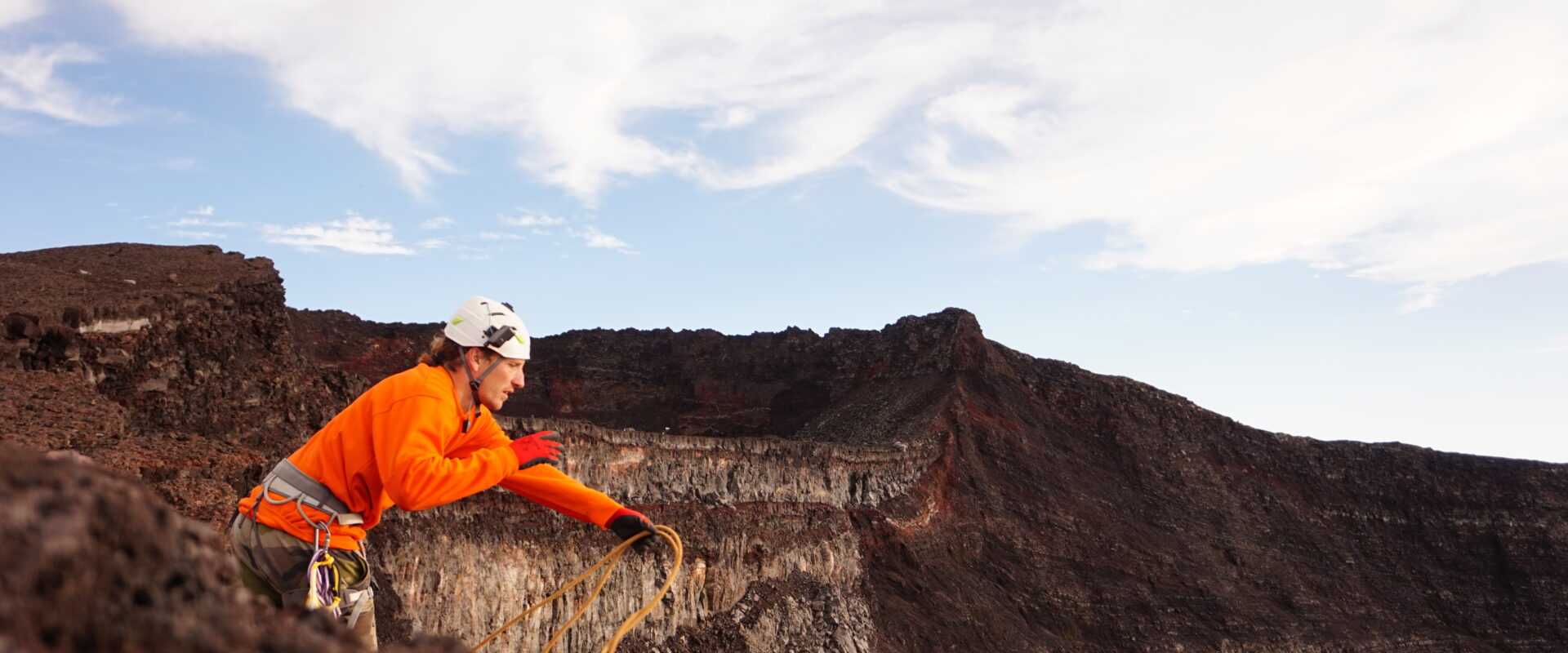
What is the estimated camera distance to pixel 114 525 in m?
2.19

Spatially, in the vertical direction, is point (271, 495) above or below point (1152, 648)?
above

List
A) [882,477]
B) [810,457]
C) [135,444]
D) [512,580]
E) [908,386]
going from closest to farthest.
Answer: [135,444], [512,580], [810,457], [882,477], [908,386]

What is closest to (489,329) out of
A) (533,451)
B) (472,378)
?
(472,378)

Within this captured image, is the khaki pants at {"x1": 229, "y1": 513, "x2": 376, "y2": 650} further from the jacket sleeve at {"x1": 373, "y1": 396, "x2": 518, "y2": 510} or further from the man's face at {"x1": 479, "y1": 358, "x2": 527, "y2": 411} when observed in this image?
the man's face at {"x1": 479, "y1": 358, "x2": 527, "y2": 411}

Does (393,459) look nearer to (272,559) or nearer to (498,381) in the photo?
(498,381)

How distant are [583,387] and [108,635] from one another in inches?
1861

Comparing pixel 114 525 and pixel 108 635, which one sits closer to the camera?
pixel 108 635

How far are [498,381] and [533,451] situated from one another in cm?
46

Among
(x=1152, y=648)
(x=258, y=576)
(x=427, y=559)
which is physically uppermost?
A: (x=258, y=576)

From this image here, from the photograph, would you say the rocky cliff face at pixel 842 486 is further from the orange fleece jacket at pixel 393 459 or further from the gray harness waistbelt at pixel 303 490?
the gray harness waistbelt at pixel 303 490

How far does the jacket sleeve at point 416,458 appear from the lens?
16.5ft

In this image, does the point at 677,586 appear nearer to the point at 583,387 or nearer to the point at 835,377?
the point at 835,377

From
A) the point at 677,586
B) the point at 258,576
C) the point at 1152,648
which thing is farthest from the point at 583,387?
the point at 258,576

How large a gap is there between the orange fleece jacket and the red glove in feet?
0.30
